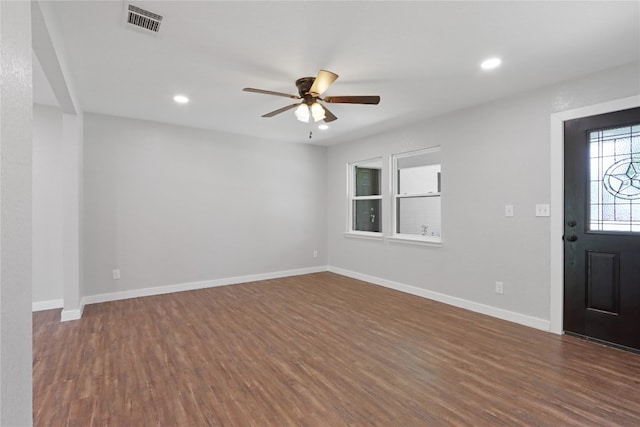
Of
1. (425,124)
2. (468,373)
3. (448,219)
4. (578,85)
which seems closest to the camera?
(468,373)

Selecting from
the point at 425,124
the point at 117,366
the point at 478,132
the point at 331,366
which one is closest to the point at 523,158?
the point at 478,132

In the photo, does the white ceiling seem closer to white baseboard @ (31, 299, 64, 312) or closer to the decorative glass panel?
the decorative glass panel

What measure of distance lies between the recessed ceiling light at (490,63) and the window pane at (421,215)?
8.70 ft

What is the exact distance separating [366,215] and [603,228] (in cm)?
350

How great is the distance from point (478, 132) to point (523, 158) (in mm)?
645

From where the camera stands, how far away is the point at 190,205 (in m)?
4.92

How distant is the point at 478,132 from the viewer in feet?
12.7

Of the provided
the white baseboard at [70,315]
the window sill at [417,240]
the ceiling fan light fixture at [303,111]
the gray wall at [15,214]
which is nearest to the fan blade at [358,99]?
the ceiling fan light fixture at [303,111]

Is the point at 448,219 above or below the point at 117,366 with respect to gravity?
above

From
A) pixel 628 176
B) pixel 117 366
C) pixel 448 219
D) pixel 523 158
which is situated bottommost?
pixel 117 366

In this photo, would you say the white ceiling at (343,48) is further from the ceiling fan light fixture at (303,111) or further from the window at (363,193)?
the window at (363,193)

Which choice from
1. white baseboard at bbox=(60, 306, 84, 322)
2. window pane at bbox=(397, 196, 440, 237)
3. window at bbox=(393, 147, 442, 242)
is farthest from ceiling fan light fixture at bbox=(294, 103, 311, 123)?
white baseboard at bbox=(60, 306, 84, 322)

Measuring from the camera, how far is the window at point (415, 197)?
16.3 feet

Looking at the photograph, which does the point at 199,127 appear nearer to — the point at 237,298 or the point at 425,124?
the point at 237,298
